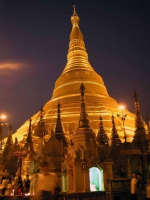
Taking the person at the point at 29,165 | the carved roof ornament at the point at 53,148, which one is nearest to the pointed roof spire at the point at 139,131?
the carved roof ornament at the point at 53,148

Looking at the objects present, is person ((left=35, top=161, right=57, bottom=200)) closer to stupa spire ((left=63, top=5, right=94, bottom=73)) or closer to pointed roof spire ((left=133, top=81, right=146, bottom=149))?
pointed roof spire ((left=133, top=81, right=146, bottom=149))

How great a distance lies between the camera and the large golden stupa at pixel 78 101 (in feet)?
101

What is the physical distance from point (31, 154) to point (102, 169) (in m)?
8.12

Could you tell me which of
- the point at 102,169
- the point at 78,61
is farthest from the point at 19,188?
the point at 78,61

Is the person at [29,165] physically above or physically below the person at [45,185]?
above

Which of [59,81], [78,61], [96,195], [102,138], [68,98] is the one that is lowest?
[96,195]

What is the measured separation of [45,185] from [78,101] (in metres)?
28.0

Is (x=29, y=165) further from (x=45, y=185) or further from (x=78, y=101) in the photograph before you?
(x=78, y=101)

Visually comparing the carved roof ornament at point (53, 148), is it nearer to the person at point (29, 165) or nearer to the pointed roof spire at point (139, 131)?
the person at point (29, 165)

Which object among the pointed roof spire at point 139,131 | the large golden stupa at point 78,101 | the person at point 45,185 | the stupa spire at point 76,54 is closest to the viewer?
the person at point 45,185

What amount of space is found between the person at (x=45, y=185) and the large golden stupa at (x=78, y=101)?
21.1m

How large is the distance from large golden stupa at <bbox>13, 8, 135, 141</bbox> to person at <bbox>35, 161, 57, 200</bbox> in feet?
69.4

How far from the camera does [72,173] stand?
43.6 feet

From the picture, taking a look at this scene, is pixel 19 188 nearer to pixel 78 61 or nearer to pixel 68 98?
pixel 68 98
